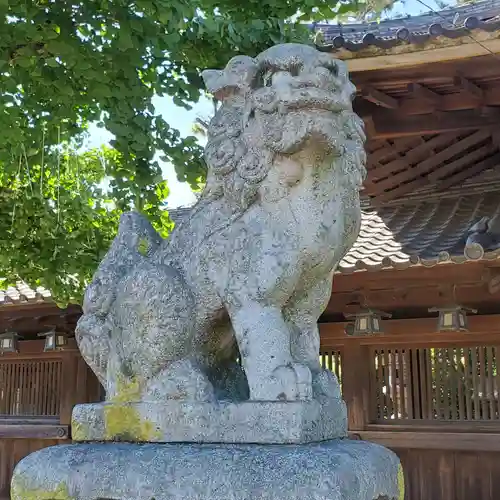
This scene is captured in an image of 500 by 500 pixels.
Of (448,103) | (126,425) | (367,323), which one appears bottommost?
(126,425)

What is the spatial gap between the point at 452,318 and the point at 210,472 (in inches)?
155

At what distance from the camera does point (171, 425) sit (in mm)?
1744

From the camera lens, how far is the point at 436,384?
18.2 ft

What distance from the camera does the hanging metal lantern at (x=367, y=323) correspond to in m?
5.50

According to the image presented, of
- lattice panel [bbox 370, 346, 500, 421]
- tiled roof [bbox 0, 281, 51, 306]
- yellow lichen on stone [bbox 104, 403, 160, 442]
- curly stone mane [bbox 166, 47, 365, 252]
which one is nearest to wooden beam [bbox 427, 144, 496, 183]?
lattice panel [bbox 370, 346, 500, 421]

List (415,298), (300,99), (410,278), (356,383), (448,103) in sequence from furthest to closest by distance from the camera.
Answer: (356,383)
(415,298)
(410,278)
(448,103)
(300,99)

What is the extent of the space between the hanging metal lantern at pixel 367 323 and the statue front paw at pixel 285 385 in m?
3.93

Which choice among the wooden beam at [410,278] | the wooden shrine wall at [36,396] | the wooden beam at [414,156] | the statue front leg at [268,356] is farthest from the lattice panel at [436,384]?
the statue front leg at [268,356]

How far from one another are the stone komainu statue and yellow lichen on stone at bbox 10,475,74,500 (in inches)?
10.8

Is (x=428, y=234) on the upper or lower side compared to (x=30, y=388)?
upper

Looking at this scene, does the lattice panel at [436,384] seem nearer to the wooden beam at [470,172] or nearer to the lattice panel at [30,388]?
the wooden beam at [470,172]

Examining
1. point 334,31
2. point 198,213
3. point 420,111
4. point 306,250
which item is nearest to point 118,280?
point 198,213

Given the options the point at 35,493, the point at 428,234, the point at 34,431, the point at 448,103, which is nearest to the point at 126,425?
the point at 35,493

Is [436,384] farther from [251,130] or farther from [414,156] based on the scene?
[251,130]
